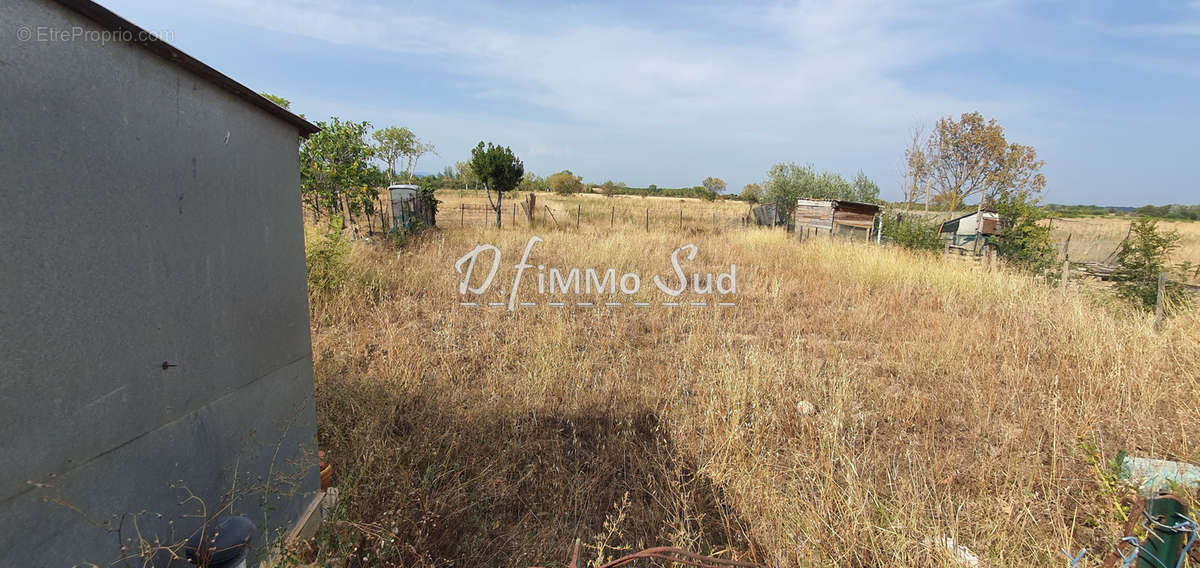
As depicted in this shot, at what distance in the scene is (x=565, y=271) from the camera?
773 cm

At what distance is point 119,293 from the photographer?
1.16 meters

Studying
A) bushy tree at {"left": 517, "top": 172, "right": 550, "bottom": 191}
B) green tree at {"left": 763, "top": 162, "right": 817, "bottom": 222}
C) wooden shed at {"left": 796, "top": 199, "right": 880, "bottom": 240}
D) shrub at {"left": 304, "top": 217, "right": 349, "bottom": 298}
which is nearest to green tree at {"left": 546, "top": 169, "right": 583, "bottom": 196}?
bushy tree at {"left": 517, "top": 172, "right": 550, "bottom": 191}

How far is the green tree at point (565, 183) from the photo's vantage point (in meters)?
49.8

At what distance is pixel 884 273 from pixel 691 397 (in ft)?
18.7

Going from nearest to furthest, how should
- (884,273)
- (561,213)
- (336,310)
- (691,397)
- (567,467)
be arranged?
(567,467), (691,397), (336,310), (884,273), (561,213)

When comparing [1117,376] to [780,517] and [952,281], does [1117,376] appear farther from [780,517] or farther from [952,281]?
[952,281]

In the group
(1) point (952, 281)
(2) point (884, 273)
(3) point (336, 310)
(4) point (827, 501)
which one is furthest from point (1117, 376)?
(3) point (336, 310)

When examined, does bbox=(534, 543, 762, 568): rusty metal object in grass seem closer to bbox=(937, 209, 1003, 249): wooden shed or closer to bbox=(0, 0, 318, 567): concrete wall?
bbox=(0, 0, 318, 567): concrete wall

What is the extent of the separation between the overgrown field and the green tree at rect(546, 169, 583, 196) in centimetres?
4514

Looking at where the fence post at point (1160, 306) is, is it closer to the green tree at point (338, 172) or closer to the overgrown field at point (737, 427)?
the overgrown field at point (737, 427)

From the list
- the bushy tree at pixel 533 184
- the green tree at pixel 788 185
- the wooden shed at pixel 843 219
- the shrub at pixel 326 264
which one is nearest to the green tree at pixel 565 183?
the bushy tree at pixel 533 184

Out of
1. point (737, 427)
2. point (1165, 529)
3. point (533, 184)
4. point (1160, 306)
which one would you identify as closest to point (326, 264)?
point (737, 427)

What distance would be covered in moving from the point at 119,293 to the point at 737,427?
2733 mm

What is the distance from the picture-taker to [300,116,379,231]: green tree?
300 inches
